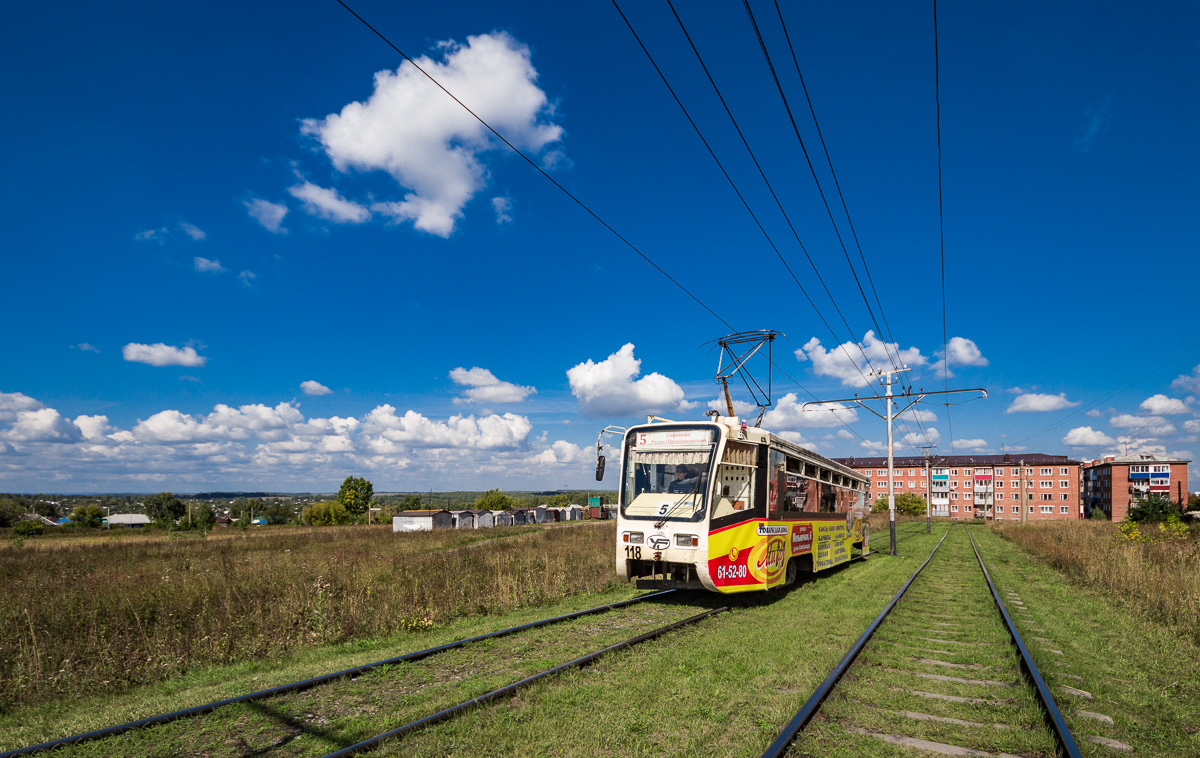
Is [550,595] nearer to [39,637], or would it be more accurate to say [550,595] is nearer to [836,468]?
[39,637]

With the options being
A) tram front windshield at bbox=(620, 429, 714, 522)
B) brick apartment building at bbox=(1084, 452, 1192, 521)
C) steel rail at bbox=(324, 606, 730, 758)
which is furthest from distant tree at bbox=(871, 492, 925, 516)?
steel rail at bbox=(324, 606, 730, 758)

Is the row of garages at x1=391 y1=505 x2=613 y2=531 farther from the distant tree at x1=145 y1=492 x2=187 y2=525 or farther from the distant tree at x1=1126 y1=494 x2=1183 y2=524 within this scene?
the distant tree at x1=1126 y1=494 x2=1183 y2=524

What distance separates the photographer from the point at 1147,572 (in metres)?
13.1

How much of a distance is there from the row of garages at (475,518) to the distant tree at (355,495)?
2815 centimetres

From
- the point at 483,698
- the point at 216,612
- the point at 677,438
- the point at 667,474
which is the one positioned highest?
the point at 677,438

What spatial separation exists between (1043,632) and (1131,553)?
336 inches

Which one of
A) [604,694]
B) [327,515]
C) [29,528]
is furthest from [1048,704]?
[327,515]

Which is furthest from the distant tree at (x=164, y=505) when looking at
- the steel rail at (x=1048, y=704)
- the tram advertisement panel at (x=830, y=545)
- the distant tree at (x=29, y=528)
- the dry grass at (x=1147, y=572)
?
the steel rail at (x=1048, y=704)

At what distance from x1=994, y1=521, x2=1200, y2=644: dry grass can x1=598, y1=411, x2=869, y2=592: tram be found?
623cm

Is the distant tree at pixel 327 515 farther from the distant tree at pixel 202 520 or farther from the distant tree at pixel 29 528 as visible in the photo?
the distant tree at pixel 202 520

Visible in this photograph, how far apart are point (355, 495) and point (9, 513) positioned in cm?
4730

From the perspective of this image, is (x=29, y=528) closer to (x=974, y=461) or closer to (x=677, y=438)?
(x=677, y=438)

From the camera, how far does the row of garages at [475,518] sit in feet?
238

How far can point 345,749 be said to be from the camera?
4.87 metres
